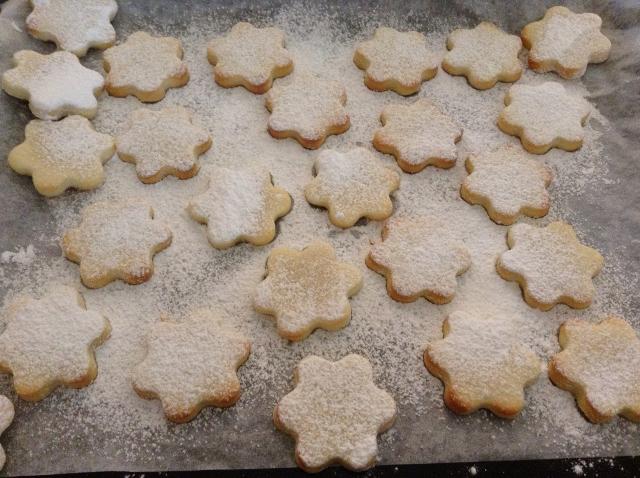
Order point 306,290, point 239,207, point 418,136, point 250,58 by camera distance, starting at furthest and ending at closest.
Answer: point 250,58 < point 418,136 < point 239,207 < point 306,290

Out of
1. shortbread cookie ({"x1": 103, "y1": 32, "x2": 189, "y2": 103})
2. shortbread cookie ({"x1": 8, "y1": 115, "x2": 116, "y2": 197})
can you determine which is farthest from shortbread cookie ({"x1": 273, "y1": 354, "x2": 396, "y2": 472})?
shortbread cookie ({"x1": 103, "y1": 32, "x2": 189, "y2": 103})

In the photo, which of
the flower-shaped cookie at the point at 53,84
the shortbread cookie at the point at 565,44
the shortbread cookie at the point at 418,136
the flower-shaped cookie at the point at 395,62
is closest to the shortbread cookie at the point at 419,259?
the shortbread cookie at the point at 418,136

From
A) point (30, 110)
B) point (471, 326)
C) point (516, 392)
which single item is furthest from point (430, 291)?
point (30, 110)

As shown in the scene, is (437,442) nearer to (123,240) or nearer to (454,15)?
(123,240)

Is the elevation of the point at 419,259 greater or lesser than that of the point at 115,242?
greater

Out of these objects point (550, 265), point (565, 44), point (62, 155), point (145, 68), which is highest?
point (565, 44)

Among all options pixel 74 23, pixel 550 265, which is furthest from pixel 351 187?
pixel 74 23

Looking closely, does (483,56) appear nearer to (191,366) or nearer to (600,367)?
(600,367)
